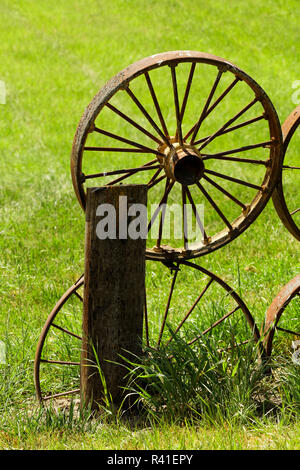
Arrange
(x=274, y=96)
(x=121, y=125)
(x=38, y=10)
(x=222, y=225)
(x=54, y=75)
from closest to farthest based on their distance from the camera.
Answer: (x=222, y=225), (x=121, y=125), (x=274, y=96), (x=54, y=75), (x=38, y=10)

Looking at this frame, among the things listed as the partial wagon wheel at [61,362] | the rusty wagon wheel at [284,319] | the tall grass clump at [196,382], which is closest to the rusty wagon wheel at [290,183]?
the rusty wagon wheel at [284,319]

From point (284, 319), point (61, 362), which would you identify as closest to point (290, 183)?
point (284, 319)

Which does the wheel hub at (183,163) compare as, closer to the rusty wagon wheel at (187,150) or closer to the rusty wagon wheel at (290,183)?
the rusty wagon wheel at (187,150)

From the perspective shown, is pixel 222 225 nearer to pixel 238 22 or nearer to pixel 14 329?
pixel 14 329

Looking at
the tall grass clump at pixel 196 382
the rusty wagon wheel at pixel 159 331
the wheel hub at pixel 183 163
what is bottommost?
the tall grass clump at pixel 196 382

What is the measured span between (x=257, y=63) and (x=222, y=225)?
7.73m

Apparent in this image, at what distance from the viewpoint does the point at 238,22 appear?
52.8 feet

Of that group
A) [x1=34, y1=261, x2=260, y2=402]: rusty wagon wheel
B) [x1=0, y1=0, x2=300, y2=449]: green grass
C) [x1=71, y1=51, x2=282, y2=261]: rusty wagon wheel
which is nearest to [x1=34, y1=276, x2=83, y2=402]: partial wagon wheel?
[x1=34, y1=261, x2=260, y2=402]: rusty wagon wheel

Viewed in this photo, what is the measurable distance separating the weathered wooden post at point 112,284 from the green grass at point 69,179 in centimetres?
26

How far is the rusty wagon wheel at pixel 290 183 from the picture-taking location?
3.55 metres

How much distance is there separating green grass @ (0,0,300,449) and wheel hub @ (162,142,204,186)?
0.60 m

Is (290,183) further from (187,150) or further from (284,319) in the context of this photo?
(187,150)

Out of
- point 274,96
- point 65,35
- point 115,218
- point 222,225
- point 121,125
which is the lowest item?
point 115,218

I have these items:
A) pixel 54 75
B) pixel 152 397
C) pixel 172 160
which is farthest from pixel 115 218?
pixel 54 75
